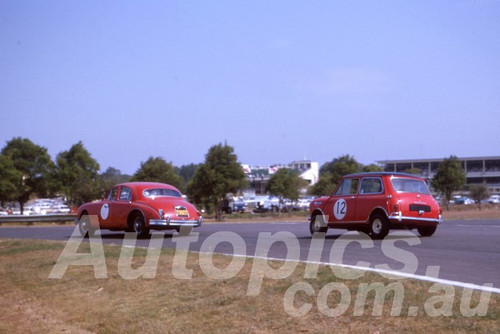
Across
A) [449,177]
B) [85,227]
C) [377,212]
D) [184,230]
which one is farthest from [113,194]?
[449,177]

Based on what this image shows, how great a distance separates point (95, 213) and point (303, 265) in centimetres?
1051

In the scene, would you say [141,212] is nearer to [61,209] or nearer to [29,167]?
[29,167]

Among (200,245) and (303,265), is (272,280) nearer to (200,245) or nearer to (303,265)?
(303,265)

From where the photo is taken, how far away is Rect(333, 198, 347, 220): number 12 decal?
16.4m

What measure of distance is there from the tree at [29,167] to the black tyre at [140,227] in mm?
43447

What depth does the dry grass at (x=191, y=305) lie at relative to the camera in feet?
20.7

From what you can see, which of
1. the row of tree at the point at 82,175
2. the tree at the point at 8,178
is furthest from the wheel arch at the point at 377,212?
the tree at the point at 8,178

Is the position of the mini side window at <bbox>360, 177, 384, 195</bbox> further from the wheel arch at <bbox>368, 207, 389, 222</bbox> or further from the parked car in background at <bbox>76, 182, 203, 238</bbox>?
the parked car in background at <bbox>76, 182, 203, 238</bbox>

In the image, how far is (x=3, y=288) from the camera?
11.6m

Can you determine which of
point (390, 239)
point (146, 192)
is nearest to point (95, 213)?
point (146, 192)

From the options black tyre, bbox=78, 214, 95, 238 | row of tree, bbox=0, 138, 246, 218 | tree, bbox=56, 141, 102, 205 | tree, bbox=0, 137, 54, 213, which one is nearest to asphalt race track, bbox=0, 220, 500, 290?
black tyre, bbox=78, 214, 95, 238

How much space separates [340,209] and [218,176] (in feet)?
103

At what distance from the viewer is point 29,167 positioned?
59.9m

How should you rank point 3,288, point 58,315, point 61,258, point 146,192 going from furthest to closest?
point 146,192 < point 61,258 < point 3,288 < point 58,315
